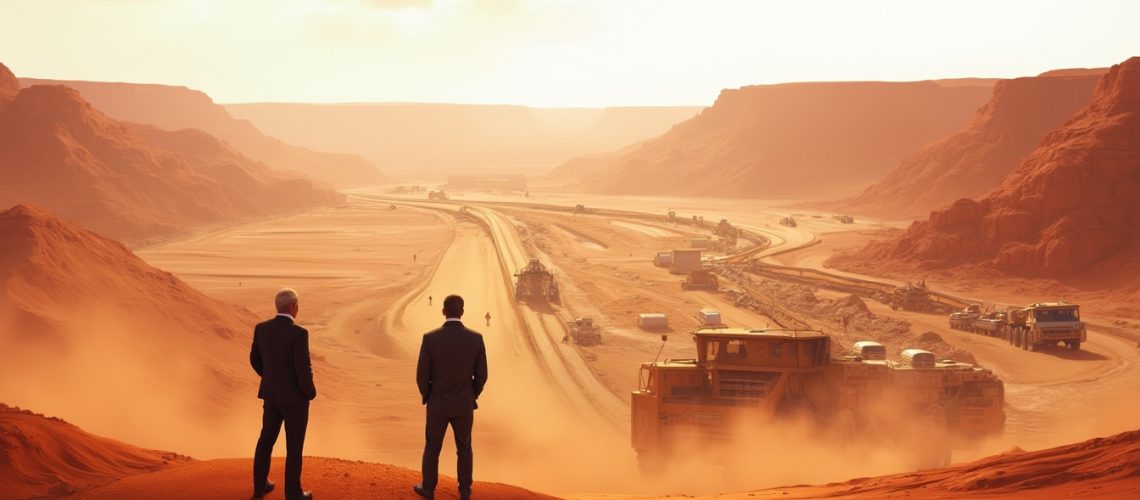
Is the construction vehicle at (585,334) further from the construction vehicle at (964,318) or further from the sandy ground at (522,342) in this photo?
the construction vehicle at (964,318)

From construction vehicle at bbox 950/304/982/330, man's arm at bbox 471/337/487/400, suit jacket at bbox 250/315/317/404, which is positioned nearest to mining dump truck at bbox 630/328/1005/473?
man's arm at bbox 471/337/487/400

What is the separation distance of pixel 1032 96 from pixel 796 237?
164ft

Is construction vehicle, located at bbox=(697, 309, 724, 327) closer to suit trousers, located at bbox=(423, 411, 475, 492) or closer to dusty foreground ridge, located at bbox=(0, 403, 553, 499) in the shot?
dusty foreground ridge, located at bbox=(0, 403, 553, 499)

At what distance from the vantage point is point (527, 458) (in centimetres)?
3003

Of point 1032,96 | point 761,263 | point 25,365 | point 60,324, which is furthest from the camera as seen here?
point 1032,96

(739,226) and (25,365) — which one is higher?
(739,226)

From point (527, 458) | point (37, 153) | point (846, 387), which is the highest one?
point (37, 153)

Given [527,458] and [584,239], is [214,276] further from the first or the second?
[527,458]

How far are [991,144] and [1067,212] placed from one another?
6701cm

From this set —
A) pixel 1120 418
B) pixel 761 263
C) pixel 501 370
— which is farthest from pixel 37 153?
pixel 1120 418

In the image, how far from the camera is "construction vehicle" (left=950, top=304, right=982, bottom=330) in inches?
2195

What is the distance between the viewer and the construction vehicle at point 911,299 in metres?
62.8

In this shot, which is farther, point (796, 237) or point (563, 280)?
point (796, 237)

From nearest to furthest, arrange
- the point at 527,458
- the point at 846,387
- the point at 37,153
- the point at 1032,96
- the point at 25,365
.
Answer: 1. the point at 846,387
2. the point at 527,458
3. the point at 25,365
4. the point at 37,153
5. the point at 1032,96
